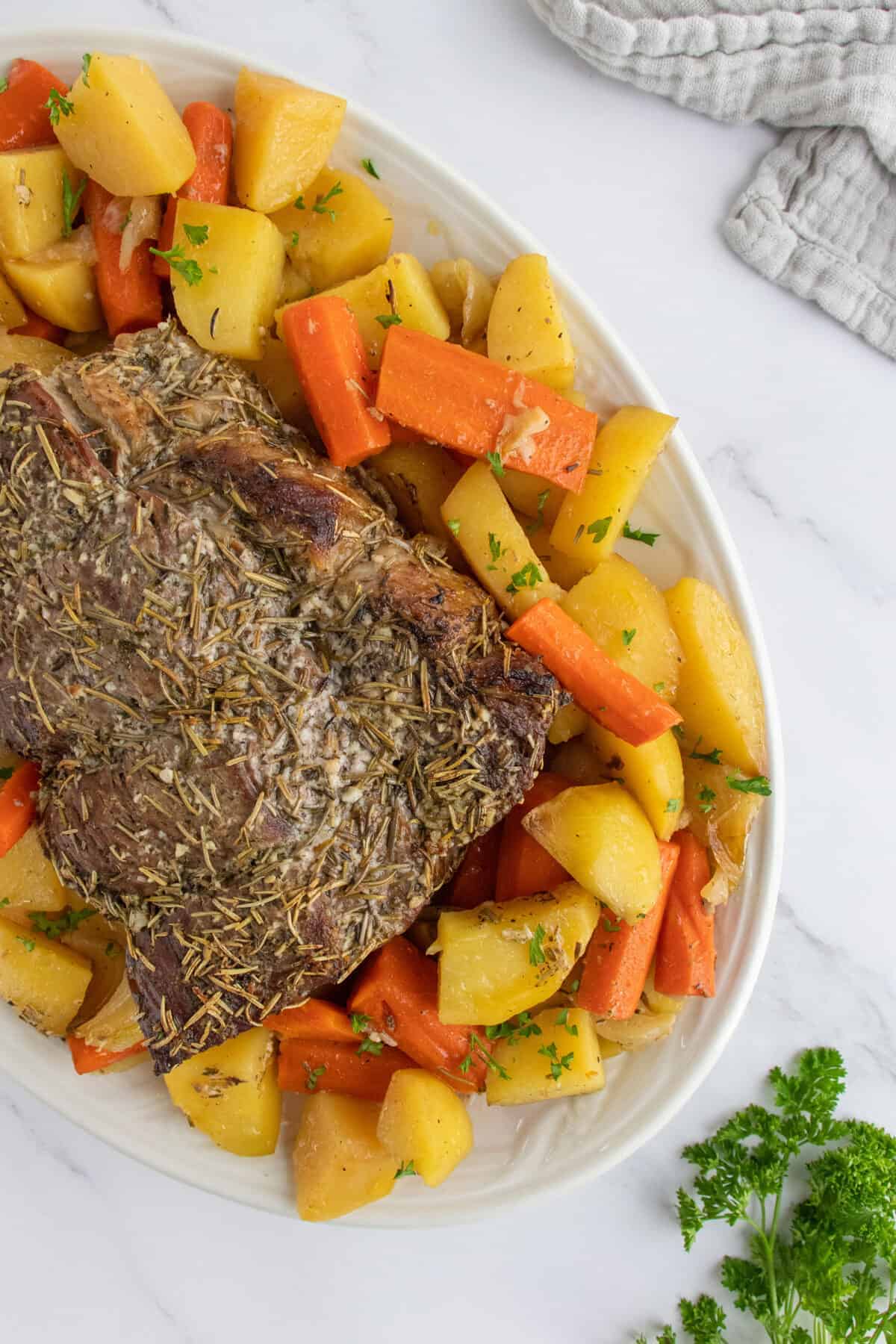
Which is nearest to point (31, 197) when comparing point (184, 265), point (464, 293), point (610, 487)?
point (184, 265)

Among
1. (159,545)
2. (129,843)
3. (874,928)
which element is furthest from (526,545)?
(874,928)

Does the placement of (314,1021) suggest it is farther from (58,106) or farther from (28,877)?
(58,106)

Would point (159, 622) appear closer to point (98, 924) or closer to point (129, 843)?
point (129, 843)

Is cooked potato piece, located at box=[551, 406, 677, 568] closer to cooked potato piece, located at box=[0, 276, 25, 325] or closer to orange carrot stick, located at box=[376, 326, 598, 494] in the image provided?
orange carrot stick, located at box=[376, 326, 598, 494]

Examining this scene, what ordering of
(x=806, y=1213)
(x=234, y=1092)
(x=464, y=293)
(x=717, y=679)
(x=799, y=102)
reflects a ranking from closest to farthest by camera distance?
1. (x=717, y=679)
2. (x=464, y=293)
3. (x=234, y=1092)
4. (x=799, y=102)
5. (x=806, y=1213)

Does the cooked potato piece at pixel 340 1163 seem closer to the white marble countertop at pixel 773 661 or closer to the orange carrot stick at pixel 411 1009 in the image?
the orange carrot stick at pixel 411 1009

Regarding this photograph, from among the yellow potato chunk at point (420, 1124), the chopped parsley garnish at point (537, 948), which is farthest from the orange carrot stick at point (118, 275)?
the yellow potato chunk at point (420, 1124)
